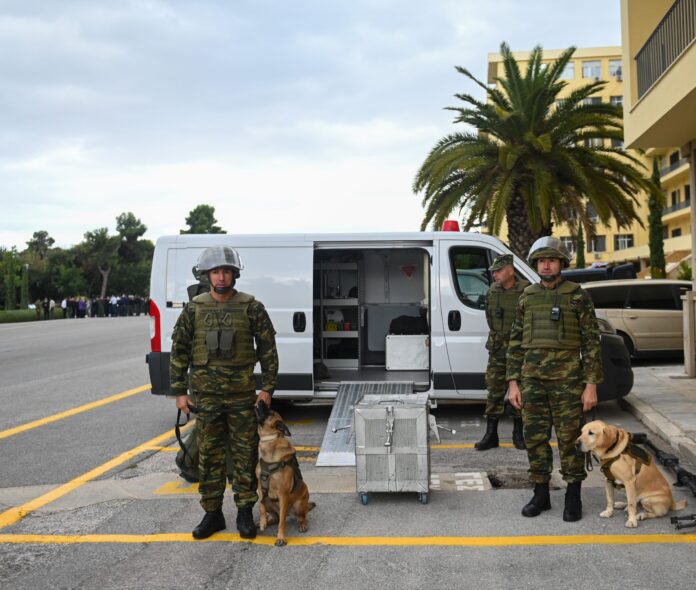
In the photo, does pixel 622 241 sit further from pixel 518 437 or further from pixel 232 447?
pixel 232 447

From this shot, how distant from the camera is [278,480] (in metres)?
4.49

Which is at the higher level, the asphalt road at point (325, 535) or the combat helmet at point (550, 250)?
the combat helmet at point (550, 250)

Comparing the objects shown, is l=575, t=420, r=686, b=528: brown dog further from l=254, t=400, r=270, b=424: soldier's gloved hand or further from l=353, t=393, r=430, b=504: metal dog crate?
l=254, t=400, r=270, b=424: soldier's gloved hand

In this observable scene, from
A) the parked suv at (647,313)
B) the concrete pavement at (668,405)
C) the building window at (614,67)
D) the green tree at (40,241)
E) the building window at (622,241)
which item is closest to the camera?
the concrete pavement at (668,405)

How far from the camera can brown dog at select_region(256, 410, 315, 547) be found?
4496mm

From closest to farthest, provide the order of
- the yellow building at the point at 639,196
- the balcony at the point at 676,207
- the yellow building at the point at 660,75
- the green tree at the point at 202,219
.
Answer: the yellow building at the point at 660,75, the balcony at the point at 676,207, the yellow building at the point at 639,196, the green tree at the point at 202,219

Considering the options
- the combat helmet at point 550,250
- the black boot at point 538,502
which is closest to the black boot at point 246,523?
the black boot at point 538,502

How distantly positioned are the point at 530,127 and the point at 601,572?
14.3 metres

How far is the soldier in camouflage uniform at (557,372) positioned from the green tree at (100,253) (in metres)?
79.1

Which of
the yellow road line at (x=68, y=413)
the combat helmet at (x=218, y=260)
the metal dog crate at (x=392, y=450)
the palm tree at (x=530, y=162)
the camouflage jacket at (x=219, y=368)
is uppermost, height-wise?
the palm tree at (x=530, y=162)

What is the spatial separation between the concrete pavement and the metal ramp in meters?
2.63

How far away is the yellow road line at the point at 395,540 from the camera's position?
429 centimetres

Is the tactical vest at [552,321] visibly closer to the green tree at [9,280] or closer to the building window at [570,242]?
the building window at [570,242]

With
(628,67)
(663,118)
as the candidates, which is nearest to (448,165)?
(628,67)
